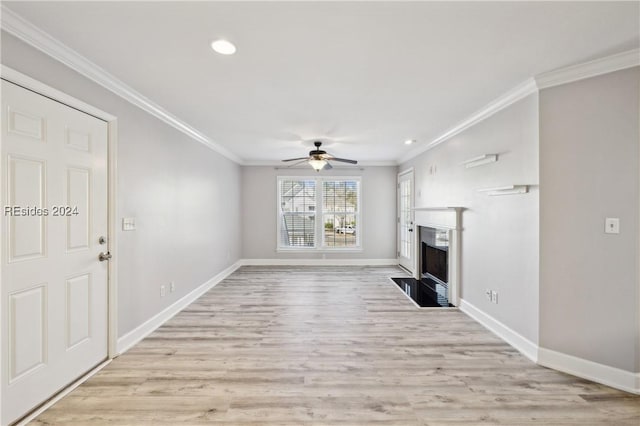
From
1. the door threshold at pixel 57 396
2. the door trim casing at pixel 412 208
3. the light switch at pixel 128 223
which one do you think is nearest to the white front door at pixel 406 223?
the door trim casing at pixel 412 208

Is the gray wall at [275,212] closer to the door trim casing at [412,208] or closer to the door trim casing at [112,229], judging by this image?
the door trim casing at [412,208]

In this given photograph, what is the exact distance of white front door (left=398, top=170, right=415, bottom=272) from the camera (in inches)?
230

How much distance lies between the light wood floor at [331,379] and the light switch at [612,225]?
3.97 ft

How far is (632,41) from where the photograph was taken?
1932mm

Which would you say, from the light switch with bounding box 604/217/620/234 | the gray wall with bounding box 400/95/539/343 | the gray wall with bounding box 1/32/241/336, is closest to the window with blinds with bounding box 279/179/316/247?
the gray wall with bounding box 1/32/241/336

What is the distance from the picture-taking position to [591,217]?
225 centimetres

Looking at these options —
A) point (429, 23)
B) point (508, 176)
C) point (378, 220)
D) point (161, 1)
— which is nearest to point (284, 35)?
point (161, 1)

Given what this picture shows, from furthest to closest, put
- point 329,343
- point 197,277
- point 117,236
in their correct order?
point 197,277 → point 329,343 → point 117,236

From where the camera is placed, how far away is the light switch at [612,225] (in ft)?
7.06

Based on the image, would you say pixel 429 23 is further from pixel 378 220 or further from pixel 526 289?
pixel 378 220

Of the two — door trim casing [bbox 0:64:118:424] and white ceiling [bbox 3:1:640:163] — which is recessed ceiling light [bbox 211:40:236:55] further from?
door trim casing [bbox 0:64:118:424]

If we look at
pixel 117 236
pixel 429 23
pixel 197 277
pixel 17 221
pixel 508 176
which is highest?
pixel 429 23

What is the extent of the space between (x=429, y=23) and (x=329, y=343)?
9.20ft

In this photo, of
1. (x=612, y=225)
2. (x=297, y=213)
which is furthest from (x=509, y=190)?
(x=297, y=213)
